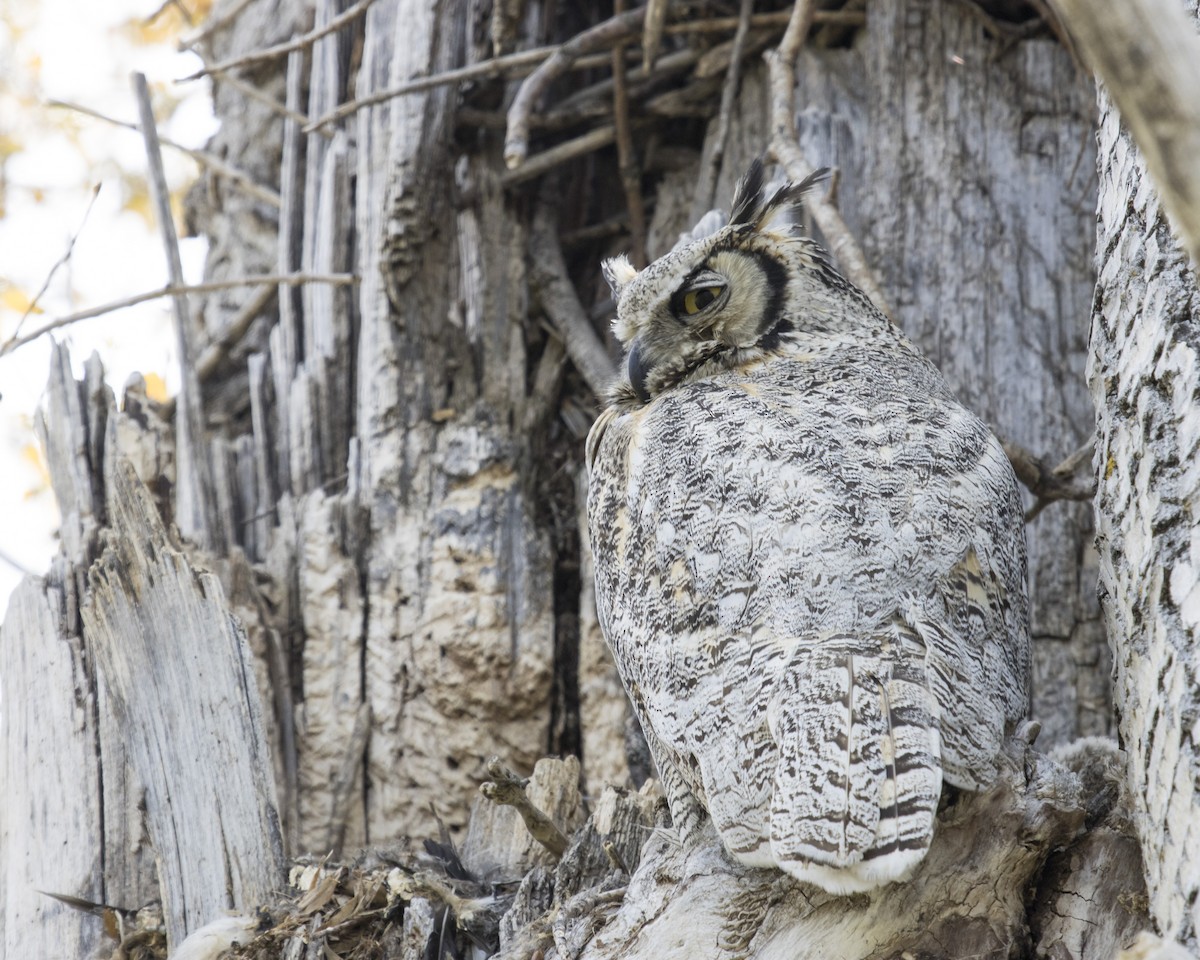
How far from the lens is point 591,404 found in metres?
3.69

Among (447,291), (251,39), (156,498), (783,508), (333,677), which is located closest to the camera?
(783,508)

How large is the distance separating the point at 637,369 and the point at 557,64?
125 cm

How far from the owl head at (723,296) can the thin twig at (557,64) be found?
0.71m

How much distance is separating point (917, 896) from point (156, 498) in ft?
6.55

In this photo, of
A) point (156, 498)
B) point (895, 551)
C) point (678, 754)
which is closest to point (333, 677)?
point (156, 498)

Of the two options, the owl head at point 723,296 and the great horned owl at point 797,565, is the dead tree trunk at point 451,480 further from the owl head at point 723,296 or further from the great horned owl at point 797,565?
the owl head at point 723,296

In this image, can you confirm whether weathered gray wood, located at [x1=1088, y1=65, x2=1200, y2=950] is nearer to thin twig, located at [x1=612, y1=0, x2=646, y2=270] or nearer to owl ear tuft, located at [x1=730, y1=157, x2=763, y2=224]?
owl ear tuft, located at [x1=730, y1=157, x2=763, y2=224]

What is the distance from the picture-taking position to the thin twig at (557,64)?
3.23 metres

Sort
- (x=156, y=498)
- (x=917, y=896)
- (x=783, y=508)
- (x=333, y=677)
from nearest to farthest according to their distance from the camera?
(x=917, y=896)
(x=783, y=508)
(x=156, y=498)
(x=333, y=677)

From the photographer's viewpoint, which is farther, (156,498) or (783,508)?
(156,498)

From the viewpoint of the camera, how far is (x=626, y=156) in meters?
3.69

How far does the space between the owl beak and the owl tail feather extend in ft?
3.28

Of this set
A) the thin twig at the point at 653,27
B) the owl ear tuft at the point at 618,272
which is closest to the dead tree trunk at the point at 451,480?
the thin twig at the point at 653,27

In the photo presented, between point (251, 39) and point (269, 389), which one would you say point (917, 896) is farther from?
point (251, 39)
